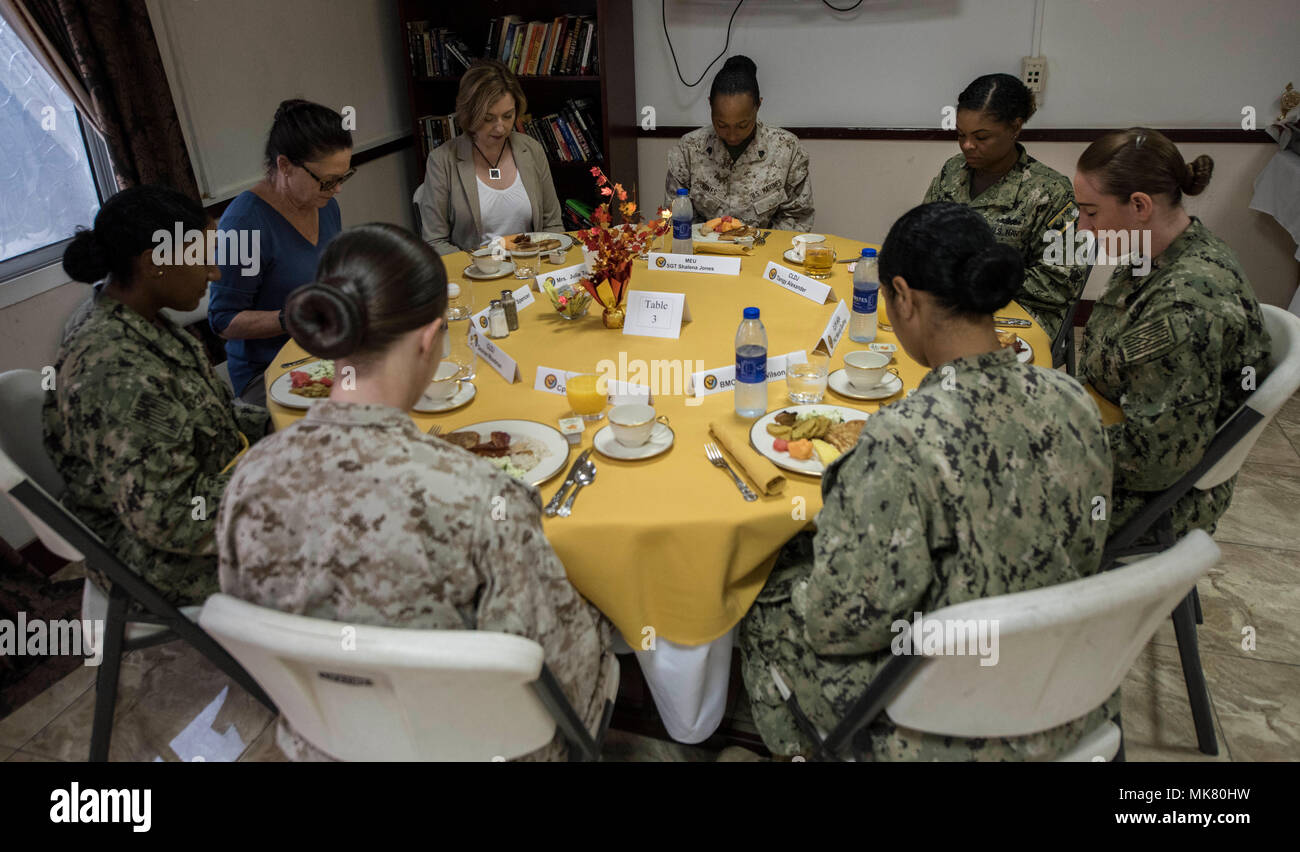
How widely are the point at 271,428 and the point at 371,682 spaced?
1308 mm

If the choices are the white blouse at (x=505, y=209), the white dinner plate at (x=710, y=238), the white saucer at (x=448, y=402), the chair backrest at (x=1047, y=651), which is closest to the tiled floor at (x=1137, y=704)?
the white saucer at (x=448, y=402)

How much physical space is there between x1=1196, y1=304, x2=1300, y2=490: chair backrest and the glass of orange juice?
50.4 inches

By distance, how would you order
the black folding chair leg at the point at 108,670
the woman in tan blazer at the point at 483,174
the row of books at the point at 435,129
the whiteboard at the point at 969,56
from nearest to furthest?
the black folding chair leg at the point at 108,670, the woman in tan blazer at the point at 483,174, the whiteboard at the point at 969,56, the row of books at the point at 435,129

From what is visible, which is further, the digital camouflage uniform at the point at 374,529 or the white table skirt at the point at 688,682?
the white table skirt at the point at 688,682

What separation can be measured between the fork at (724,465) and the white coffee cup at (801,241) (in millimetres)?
1288

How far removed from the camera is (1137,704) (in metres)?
2.12

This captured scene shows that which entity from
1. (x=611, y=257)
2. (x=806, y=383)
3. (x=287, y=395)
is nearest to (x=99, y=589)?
(x=287, y=395)

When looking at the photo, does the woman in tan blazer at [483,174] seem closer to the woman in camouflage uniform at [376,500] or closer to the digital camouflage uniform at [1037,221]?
the digital camouflage uniform at [1037,221]

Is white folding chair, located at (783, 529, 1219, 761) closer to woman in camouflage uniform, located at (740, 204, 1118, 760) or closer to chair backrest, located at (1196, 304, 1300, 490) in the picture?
woman in camouflage uniform, located at (740, 204, 1118, 760)

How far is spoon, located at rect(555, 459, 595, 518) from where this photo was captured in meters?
1.55

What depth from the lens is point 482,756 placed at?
128 centimetres

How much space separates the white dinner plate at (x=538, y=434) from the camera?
167 centimetres

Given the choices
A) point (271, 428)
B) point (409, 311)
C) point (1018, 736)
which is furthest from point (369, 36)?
point (1018, 736)
